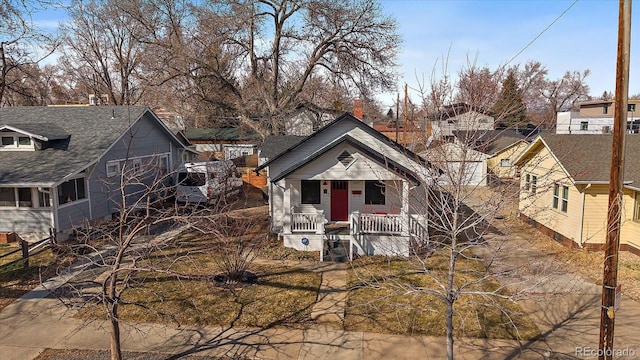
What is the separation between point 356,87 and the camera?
3250 cm

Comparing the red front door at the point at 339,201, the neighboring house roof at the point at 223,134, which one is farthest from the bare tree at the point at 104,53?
the red front door at the point at 339,201

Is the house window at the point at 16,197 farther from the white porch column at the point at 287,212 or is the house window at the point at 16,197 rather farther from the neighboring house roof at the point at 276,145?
the white porch column at the point at 287,212

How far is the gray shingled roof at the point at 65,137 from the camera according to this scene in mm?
15391

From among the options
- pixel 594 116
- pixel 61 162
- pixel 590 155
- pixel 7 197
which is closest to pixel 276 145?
pixel 61 162

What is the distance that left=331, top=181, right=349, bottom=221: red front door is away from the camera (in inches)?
653

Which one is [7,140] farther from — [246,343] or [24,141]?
[246,343]

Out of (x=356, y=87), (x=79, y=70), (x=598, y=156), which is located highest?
(x=79, y=70)

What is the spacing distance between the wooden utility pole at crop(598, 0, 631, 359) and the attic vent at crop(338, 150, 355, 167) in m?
8.78

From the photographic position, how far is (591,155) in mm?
15312

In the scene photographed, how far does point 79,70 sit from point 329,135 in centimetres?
3901

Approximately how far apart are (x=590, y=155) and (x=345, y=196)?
9678 mm

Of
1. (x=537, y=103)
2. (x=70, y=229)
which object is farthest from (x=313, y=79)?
(x=537, y=103)

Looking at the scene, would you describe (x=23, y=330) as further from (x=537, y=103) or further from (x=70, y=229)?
(x=537, y=103)

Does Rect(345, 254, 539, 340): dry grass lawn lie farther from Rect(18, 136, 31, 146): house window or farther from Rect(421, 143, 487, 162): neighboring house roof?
Rect(18, 136, 31, 146): house window
